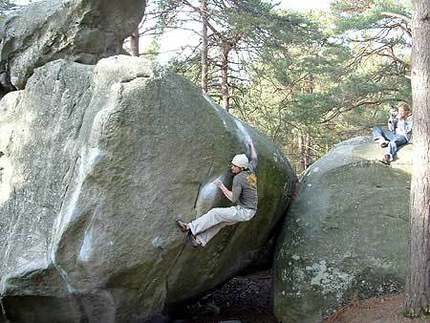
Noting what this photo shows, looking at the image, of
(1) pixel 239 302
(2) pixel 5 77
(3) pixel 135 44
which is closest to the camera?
(1) pixel 239 302

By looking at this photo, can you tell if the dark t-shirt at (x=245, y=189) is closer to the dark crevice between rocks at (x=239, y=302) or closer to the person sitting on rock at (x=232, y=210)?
the person sitting on rock at (x=232, y=210)

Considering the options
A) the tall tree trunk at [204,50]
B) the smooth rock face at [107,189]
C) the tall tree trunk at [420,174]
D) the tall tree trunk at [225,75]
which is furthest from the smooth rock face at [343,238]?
the tall tree trunk at [225,75]

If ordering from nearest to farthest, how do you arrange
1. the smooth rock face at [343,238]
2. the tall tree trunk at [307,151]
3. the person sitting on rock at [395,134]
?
the smooth rock face at [343,238], the person sitting on rock at [395,134], the tall tree trunk at [307,151]

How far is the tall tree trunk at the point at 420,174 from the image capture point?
719cm

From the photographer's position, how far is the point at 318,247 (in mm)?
8930

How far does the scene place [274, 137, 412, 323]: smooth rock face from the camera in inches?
336

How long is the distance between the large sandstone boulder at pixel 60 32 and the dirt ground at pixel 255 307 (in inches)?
223

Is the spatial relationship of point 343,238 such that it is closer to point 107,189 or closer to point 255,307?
point 255,307

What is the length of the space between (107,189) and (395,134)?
20.5 ft

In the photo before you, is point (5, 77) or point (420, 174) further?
point (5, 77)

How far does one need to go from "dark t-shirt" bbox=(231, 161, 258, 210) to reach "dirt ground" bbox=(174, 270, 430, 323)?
2.56 metres

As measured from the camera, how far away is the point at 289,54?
56.1ft

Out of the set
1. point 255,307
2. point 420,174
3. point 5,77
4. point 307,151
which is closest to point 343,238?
point 420,174

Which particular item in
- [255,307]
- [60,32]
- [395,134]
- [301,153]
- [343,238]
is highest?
[60,32]
